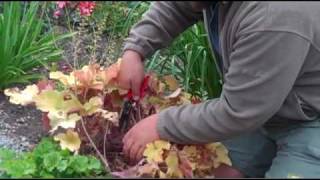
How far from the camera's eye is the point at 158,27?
2.40 metres

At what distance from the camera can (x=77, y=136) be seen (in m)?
2.16

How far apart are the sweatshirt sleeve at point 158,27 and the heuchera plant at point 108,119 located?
0.32 feet

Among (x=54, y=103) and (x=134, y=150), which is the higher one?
(x=54, y=103)

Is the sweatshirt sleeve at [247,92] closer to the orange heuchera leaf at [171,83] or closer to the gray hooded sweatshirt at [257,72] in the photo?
the gray hooded sweatshirt at [257,72]

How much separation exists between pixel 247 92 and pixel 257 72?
6 cm

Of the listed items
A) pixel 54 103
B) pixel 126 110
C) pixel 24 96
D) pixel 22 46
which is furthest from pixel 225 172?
pixel 22 46

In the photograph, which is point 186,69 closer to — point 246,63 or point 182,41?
point 182,41

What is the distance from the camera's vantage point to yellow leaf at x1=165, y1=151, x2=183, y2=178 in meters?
2.01

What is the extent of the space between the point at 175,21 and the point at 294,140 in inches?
20.1

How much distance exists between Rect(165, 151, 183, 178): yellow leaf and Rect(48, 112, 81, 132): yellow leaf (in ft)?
0.93

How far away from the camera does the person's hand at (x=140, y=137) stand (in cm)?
213

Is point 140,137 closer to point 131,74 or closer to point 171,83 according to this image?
point 131,74

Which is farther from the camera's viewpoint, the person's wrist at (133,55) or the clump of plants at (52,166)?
the person's wrist at (133,55)

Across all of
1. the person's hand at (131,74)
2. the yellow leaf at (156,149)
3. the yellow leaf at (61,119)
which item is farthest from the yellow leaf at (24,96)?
the yellow leaf at (156,149)
